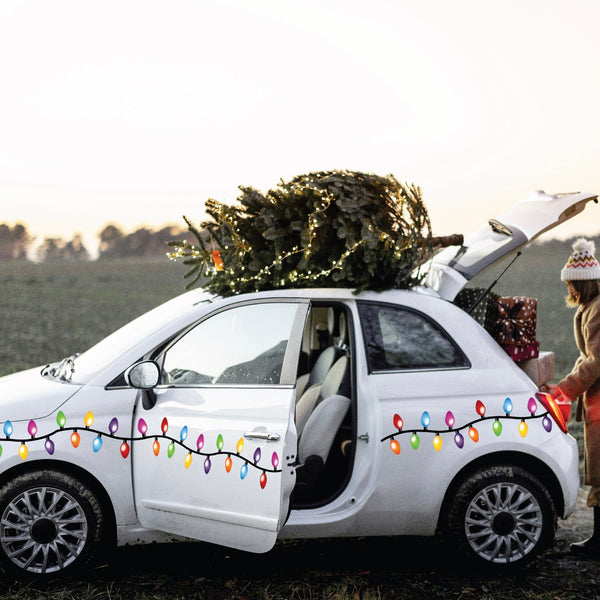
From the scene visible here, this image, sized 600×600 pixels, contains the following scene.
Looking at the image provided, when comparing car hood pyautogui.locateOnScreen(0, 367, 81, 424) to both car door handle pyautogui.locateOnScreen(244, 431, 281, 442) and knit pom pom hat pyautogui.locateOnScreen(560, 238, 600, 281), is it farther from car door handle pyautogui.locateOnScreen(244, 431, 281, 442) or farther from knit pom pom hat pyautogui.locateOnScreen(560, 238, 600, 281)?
knit pom pom hat pyautogui.locateOnScreen(560, 238, 600, 281)

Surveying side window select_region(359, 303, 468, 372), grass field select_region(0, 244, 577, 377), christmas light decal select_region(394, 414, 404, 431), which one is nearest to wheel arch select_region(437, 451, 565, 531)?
christmas light decal select_region(394, 414, 404, 431)

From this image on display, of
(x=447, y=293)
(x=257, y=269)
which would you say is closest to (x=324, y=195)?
(x=257, y=269)

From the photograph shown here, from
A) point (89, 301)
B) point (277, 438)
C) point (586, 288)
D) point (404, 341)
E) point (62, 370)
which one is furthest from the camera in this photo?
point (89, 301)

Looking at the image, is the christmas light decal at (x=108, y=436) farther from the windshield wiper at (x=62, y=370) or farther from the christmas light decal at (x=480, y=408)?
the christmas light decal at (x=480, y=408)

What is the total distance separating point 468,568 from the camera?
189 inches

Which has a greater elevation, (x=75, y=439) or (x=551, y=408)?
(x=75, y=439)

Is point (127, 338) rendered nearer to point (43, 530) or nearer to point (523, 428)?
point (43, 530)

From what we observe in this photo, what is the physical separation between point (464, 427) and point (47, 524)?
2455mm

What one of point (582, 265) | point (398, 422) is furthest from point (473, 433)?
point (582, 265)

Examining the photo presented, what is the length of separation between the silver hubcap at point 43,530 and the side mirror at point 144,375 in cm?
77

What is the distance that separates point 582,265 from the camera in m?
5.34

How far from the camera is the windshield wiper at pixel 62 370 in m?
4.75

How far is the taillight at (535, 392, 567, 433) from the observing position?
4.75 m

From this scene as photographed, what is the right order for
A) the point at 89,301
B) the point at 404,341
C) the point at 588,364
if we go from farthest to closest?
the point at 89,301, the point at 588,364, the point at 404,341
